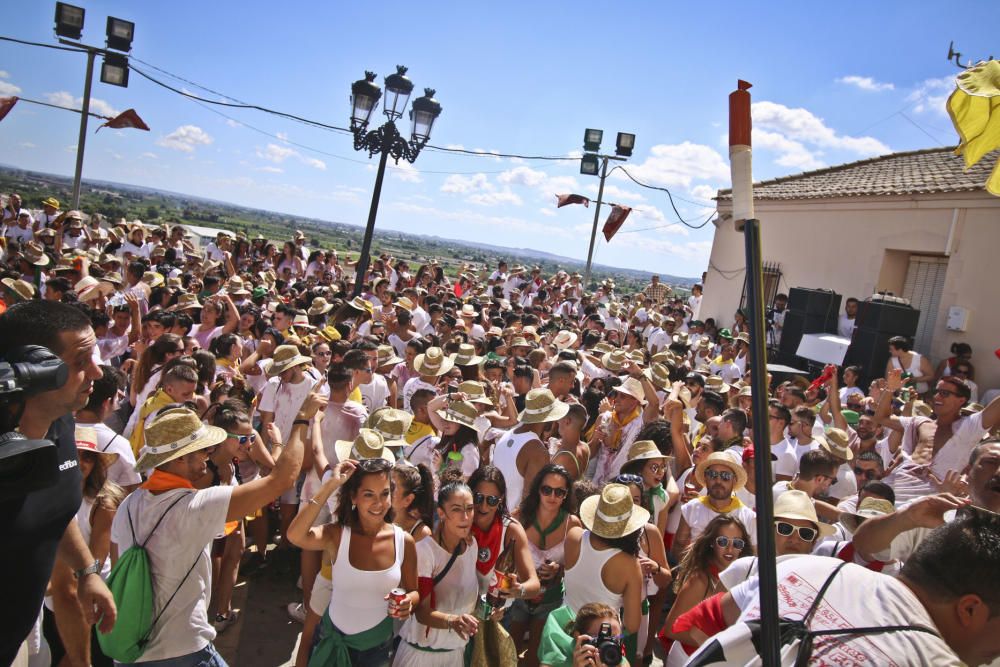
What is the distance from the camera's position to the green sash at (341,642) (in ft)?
11.2

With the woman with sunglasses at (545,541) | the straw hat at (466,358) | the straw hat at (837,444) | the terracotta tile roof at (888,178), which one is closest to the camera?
the woman with sunglasses at (545,541)

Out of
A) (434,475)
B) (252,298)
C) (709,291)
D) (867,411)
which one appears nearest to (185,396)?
(434,475)

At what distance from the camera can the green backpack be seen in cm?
283

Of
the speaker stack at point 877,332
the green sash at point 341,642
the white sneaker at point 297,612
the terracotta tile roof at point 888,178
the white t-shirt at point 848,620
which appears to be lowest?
the white sneaker at point 297,612

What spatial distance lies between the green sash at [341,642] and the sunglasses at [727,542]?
1.94 meters

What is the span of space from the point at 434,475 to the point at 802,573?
11.4 ft

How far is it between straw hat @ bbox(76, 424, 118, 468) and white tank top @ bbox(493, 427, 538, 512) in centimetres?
258

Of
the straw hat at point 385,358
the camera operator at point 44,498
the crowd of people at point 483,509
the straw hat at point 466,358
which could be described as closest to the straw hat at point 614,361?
the crowd of people at point 483,509

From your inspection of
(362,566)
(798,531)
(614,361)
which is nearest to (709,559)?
(798,531)

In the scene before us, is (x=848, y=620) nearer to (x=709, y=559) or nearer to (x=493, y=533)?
Result: (x=709, y=559)

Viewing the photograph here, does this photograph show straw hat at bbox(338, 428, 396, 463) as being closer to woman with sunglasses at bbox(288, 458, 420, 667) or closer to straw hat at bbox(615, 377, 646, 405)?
woman with sunglasses at bbox(288, 458, 420, 667)

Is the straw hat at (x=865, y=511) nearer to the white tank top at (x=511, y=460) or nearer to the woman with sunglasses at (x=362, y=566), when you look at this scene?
the white tank top at (x=511, y=460)

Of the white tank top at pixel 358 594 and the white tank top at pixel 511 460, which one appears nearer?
the white tank top at pixel 358 594

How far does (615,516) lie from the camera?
3.74 meters
